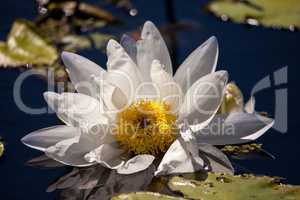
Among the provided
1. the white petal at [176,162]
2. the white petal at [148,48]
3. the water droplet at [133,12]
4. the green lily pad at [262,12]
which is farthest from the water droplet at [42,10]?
the white petal at [176,162]

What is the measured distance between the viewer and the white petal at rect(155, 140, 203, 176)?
4.86 feet

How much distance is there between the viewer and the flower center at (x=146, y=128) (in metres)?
1.55

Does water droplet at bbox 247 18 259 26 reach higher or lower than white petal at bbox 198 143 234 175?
higher

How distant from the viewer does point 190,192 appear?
1.44 meters

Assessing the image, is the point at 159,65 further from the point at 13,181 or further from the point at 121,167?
the point at 13,181

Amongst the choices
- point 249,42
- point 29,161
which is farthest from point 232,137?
point 249,42

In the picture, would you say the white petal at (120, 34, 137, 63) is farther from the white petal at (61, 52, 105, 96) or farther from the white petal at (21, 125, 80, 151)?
the white petal at (21, 125, 80, 151)

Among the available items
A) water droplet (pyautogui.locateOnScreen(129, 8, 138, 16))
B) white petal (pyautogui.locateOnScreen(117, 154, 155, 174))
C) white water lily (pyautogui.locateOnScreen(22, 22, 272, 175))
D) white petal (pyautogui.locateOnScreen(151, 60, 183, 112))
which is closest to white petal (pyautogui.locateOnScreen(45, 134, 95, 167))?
white water lily (pyautogui.locateOnScreen(22, 22, 272, 175))

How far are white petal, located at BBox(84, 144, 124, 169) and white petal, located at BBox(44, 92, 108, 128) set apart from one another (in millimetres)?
68

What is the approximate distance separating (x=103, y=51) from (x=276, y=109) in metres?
0.66

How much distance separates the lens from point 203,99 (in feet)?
5.01

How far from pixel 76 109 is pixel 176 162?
29cm

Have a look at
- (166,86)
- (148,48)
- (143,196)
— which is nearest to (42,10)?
(148,48)

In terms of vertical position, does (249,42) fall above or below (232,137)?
above
